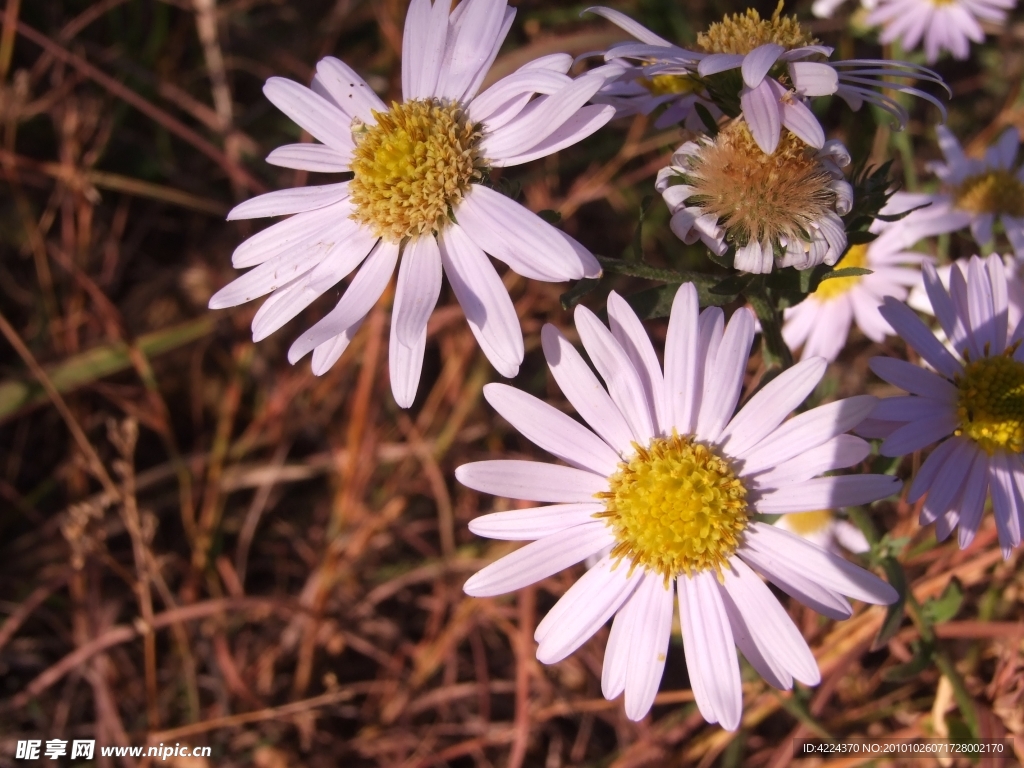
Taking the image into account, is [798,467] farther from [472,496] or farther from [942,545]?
[472,496]

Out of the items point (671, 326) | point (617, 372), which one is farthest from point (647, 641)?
point (671, 326)

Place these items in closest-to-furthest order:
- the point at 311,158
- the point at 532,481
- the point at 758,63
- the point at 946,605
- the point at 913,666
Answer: the point at 758,63 → the point at 532,481 → the point at 311,158 → the point at 913,666 → the point at 946,605

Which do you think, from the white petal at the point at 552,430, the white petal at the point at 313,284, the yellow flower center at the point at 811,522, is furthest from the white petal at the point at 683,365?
the yellow flower center at the point at 811,522

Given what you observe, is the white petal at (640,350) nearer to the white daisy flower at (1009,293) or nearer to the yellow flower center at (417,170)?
the yellow flower center at (417,170)

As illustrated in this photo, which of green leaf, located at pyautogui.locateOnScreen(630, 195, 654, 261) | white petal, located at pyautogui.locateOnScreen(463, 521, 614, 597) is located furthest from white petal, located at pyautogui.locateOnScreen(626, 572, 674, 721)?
green leaf, located at pyautogui.locateOnScreen(630, 195, 654, 261)

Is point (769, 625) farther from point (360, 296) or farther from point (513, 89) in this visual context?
point (513, 89)

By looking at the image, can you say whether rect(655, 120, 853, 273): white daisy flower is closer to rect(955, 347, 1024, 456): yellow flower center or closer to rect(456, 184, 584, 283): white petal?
rect(456, 184, 584, 283): white petal
